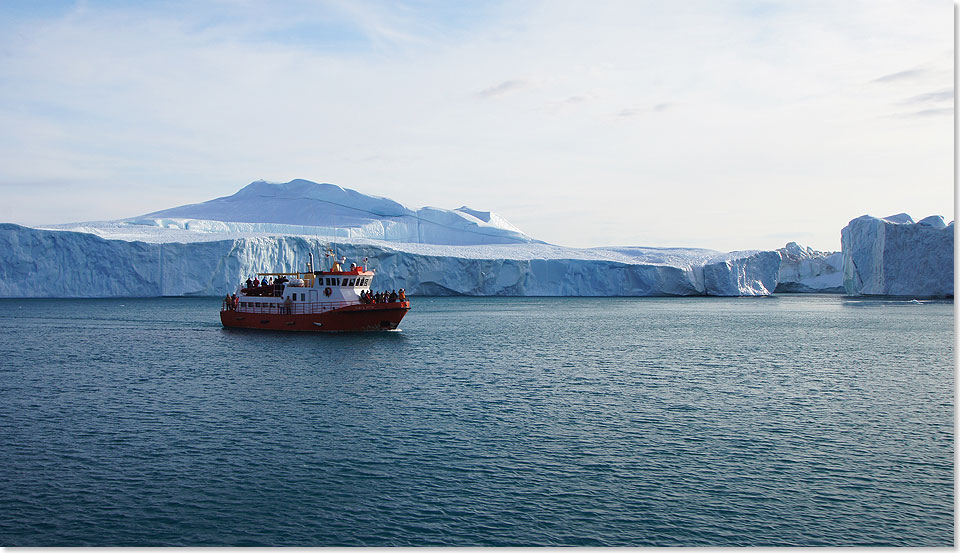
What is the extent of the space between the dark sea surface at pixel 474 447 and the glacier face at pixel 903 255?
40.2 meters

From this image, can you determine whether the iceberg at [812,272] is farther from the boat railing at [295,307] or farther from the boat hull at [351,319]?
the boat railing at [295,307]

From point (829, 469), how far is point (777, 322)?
32763mm

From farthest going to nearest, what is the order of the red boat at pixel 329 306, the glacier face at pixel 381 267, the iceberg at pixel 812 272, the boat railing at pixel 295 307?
1. the iceberg at pixel 812 272
2. the glacier face at pixel 381 267
3. the boat railing at pixel 295 307
4. the red boat at pixel 329 306

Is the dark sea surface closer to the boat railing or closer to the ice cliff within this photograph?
the boat railing

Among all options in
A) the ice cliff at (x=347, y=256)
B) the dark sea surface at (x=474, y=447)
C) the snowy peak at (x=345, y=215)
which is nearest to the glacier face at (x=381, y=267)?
the ice cliff at (x=347, y=256)

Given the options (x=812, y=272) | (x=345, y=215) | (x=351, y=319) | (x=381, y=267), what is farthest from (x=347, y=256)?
(x=812, y=272)

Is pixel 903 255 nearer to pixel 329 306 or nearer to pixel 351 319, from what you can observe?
pixel 351 319

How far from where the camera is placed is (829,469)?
12.0 metres

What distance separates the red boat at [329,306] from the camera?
33.6m

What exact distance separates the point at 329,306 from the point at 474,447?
22040 millimetres

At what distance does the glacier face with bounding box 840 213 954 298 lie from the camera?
203 ft

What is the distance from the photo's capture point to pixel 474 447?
13273 mm

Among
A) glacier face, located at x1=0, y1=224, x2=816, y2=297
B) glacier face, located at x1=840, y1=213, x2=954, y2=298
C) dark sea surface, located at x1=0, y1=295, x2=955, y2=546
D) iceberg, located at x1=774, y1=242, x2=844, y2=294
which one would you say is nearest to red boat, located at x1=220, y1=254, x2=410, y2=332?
dark sea surface, located at x1=0, y1=295, x2=955, y2=546

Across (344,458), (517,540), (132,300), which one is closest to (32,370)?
(344,458)
